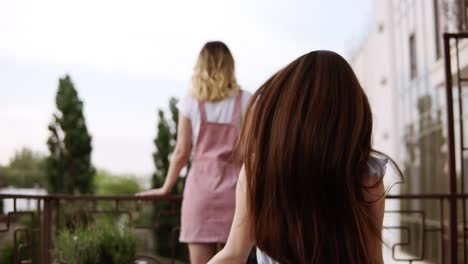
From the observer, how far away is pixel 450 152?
157 inches

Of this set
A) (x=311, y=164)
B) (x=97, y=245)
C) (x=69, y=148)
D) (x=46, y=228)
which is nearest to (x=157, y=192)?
(x=97, y=245)

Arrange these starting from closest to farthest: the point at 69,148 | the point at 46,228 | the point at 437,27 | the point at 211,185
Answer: the point at 211,185, the point at 46,228, the point at 437,27, the point at 69,148

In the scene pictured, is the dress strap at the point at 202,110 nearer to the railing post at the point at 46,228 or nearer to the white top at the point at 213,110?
the white top at the point at 213,110

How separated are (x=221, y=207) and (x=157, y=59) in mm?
33234

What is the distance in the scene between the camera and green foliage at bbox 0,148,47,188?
3912 cm

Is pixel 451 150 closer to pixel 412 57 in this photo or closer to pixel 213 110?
pixel 213 110

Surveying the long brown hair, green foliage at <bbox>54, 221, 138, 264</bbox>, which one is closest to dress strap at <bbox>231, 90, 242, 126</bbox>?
green foliage at <bbox>54, 221, 138, 264</bbox>

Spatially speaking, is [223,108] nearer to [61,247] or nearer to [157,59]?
[61,247]

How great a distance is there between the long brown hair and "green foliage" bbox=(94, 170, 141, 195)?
69.4 feet

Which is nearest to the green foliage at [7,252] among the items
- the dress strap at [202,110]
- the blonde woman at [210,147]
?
the blonde woman at [210,147]

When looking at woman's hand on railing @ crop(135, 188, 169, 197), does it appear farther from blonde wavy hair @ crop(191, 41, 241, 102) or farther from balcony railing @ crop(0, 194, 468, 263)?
blonde wavy hair @ crop(191, 41, 241, 102)

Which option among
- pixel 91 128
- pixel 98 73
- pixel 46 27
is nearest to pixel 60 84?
pixel 91 128

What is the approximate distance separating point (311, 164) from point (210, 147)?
5.95 ft

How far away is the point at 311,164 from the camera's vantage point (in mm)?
1574
